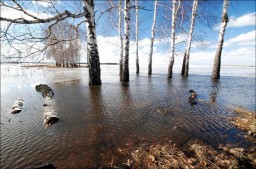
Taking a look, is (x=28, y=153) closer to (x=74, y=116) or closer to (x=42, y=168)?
(x=42, y=168)

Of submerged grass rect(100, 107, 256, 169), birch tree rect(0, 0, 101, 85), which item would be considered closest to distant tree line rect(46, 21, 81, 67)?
birch tree rect(0, 0, 101, 85)

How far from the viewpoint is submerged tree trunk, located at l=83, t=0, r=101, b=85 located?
25.2 feet

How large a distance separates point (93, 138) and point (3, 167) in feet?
4.04

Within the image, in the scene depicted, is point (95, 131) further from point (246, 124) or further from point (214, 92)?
point (214, 92)

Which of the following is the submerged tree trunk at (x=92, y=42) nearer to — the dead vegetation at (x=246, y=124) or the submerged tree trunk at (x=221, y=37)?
the dead vegetation at (x=246, y=124)

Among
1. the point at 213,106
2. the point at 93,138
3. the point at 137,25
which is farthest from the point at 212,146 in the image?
the point at 137,25

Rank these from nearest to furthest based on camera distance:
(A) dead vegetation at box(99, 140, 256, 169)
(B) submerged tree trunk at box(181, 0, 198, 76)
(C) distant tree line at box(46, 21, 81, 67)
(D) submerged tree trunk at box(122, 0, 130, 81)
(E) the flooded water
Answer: (A) dead vegetation at box(99, 140, 256, 169) → (E) the flooded water → (C) distant tree line at box(46, 21, 81, 67) → (D) submerged tree trunk at box(122, 0, 130, 81) → (B) submerged tree trunk at box(181, 0, 198, 76)

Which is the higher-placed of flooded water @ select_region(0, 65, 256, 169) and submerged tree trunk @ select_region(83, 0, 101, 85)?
submerged tree trunk @ select_region(83, 0, 101, 85)

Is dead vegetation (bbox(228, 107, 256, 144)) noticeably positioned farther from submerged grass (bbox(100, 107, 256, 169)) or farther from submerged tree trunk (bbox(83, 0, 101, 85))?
submerged tree trunk (bbox(83, 0, 101, 85))

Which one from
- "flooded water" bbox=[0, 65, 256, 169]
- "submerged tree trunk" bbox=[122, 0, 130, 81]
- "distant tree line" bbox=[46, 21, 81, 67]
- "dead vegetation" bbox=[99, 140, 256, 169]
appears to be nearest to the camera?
"dead vegetation" bbox=[99, 140, 256, 169]

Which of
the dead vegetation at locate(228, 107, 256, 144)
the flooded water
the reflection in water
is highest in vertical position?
the reflection in water

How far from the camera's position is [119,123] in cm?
348

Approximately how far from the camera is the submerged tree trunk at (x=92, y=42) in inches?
302

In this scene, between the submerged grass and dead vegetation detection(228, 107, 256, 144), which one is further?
dead vegetation detection(228, 107, 256, 144)
